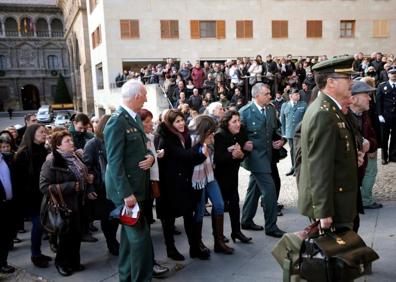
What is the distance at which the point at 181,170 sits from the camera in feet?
16.4

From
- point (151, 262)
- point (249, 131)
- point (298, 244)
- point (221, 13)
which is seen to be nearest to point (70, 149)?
point (151, 262)

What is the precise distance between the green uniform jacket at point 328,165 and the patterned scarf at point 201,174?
1866 millimetres

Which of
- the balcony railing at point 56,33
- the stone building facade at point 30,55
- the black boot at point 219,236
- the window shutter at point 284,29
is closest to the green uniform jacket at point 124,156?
the black boot at point 219,236

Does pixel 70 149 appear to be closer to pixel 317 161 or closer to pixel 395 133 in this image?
pixel 317 161

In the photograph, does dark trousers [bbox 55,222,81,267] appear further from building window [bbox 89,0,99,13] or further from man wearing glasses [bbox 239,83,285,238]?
building window [bbox 89,0,99,13]

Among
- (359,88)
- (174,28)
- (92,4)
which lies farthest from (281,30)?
(359,88)

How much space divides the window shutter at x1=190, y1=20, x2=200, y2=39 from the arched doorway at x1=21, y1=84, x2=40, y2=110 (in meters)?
43.2

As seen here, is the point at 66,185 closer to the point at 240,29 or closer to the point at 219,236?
the point at 219,236

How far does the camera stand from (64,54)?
68562mm

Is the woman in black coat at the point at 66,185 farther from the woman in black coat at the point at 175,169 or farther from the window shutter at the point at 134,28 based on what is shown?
the window shutter at the point at 134,28

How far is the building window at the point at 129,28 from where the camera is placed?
1271 inches

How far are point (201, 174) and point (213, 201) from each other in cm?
38

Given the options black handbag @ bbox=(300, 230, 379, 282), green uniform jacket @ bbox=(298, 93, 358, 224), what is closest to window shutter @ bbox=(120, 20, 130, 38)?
green uniform jacket @ bbox=(298, 93, 358, 224)

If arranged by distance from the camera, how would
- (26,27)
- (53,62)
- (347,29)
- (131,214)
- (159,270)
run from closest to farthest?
(131,214) → (159,270) → (347,29) → (26,27) → (53,62)
